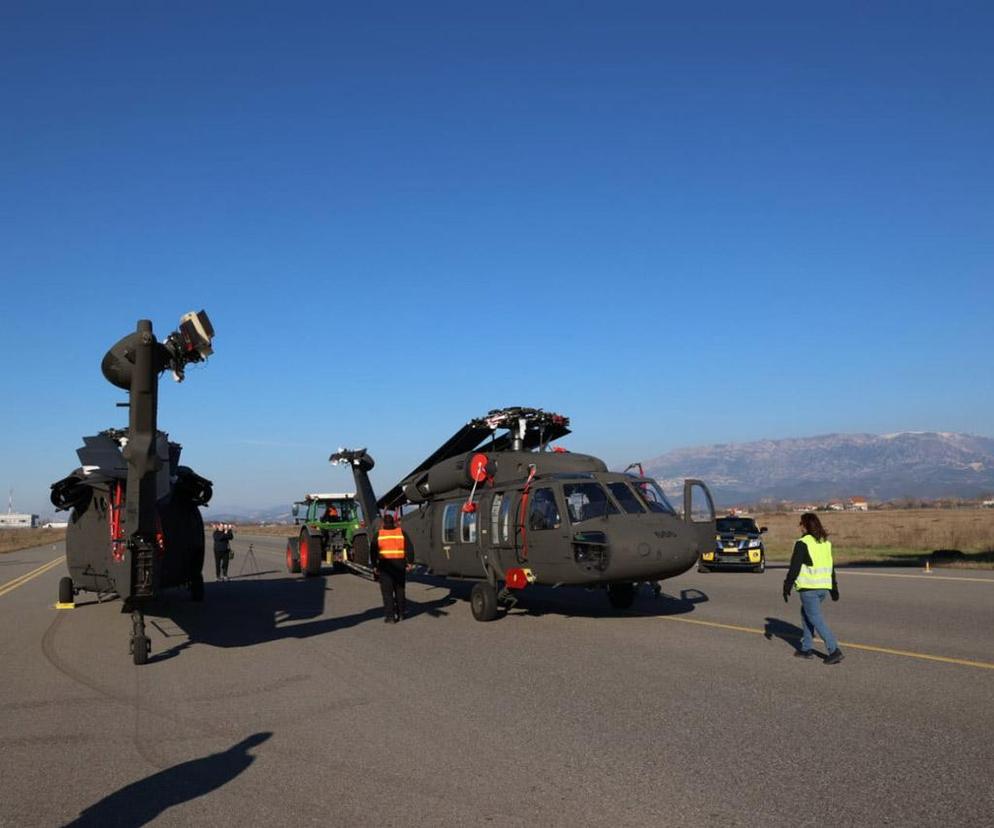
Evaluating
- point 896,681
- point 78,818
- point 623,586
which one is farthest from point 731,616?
point 78,818

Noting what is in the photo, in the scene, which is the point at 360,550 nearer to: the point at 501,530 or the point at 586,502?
the point at 501,530

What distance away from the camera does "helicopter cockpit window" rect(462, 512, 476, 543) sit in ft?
48.4

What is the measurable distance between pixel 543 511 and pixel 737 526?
46.5 feet

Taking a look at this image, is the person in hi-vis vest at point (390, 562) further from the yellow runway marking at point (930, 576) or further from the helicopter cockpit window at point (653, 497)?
the yellow runway marking at point (930, 576)

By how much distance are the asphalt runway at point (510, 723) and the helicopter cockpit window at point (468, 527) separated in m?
1.87

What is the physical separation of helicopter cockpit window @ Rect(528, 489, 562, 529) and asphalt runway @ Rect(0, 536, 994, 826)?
1.55m

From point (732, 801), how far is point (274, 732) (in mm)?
3826

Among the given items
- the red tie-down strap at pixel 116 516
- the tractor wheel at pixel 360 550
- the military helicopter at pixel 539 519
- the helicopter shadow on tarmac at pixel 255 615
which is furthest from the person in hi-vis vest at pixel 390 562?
the tractor wheel at pixel 360 550

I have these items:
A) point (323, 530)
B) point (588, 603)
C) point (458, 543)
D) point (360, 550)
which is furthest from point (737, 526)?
point (458, 543)

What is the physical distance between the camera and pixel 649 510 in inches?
493

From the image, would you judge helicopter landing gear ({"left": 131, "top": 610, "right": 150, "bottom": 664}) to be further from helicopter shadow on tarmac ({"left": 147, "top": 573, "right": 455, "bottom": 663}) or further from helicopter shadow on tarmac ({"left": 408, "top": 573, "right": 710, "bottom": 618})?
helicopter shadow on tarmac ({"left": 408, "top": 573, "right": 710, "bottom": 618})

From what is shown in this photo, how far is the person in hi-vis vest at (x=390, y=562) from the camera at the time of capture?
1368cm

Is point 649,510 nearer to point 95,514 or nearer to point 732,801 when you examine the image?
point 732,801

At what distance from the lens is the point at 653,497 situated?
42.4 ft
